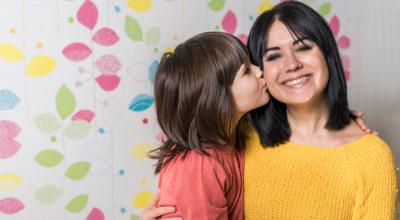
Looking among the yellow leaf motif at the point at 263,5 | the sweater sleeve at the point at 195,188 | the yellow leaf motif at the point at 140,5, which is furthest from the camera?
the yellow leaf motif at the point at 263,5

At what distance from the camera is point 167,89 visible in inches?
49.6

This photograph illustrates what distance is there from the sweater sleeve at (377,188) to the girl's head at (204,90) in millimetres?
390

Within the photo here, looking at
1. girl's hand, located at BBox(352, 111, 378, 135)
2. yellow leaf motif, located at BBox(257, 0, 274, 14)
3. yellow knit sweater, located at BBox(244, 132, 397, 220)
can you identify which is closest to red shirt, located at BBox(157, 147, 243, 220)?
yellow knit sweater, located at BBox(244, 132, 397, 220)

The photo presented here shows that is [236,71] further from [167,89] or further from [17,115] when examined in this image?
[17,115]

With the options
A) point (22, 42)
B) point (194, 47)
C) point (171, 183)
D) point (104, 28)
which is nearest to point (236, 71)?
point (194, 47)

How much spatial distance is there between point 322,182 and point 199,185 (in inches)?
15.0

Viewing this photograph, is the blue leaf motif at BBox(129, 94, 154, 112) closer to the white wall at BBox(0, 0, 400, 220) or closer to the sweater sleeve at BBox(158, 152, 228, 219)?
the white wall at BBox(0, 0, 400, 220)

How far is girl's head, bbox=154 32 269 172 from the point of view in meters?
1.22

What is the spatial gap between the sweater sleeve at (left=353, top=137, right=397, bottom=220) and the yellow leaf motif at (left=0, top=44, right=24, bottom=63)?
1294 mm

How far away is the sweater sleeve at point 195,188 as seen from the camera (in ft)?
3.70

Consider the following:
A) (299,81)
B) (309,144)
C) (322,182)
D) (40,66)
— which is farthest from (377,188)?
(40,66)

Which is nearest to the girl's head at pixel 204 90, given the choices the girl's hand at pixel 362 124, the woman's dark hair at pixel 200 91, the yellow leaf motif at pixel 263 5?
the woman's dark hair at pixel 200 91

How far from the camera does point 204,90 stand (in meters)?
1.22

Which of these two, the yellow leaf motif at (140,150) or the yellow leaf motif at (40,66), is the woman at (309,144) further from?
the yellow leaf motif at (40,66)
